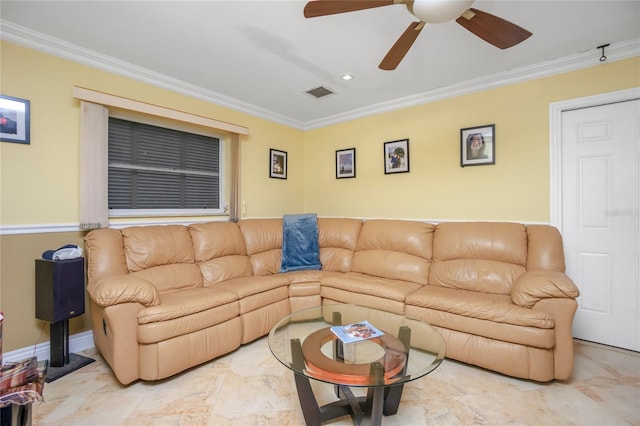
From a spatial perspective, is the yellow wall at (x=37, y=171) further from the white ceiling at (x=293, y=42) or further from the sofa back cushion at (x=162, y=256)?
the sofa back cushion at (x=162, y=256)

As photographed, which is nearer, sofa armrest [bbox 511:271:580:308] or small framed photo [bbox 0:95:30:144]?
sofa armrest [bbox 511:271:580:308]

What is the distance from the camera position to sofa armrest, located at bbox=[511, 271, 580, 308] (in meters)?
1.97

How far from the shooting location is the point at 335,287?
9.83 feet

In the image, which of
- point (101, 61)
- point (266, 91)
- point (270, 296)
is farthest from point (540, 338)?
point (101, 61)

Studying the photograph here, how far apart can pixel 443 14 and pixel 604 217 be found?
2451mm

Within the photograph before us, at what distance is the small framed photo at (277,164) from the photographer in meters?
4.09

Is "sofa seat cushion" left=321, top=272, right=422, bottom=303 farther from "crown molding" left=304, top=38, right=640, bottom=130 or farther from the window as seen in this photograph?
"crown molding" left=304, top=38, right=640, bottom=130

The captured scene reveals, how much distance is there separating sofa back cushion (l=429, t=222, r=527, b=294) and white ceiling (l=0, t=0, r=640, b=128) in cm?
154

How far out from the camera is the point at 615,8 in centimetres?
195

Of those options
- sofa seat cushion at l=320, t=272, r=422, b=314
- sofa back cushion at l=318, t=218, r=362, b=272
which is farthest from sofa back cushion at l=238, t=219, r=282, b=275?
sofa seat cushion at l=320, t=272, r=422, b=314

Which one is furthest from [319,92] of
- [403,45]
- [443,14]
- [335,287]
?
[335,287]

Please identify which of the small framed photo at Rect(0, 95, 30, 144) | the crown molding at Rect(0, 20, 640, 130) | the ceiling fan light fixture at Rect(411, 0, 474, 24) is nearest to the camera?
the ceiling fan light fixture at Rect(411, 0, 474, 24)

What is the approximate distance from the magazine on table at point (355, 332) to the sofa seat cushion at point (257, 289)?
3.28 ft

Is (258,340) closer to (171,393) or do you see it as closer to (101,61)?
(171,393)
